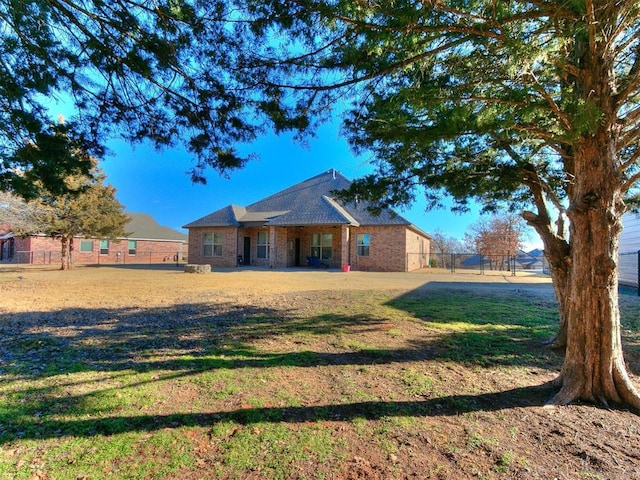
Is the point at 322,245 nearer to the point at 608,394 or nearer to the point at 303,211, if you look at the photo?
the point at 303,211

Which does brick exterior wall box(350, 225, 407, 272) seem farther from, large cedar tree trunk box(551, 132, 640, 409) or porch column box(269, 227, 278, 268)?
large cedar tree trunk box(551, 132, 640, 409)

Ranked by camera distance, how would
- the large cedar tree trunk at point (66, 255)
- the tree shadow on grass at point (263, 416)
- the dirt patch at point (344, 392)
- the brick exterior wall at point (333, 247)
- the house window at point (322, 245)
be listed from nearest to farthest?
the dirt patch at point (344, 392) → the tree shadow on grass at point (263, 416) → the large cedar tree trunk at point (66, 255) → the brick exterior wall at point (333, 247) → the house window at point (322, 245)

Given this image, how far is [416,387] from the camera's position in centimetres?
368

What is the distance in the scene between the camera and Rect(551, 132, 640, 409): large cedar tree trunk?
3.31m

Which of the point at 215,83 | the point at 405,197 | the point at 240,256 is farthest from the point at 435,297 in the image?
the point at 240,256

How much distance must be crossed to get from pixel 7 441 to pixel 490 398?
4.13m

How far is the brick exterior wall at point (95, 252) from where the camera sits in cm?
2855

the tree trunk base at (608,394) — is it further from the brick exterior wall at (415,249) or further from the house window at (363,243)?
the house window at (363,243)

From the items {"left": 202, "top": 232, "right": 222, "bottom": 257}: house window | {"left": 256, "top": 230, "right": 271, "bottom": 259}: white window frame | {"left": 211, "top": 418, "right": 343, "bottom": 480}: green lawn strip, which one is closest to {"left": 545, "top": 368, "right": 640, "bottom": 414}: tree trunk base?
{"left": 211, "top": 418, "right": 343, "bottom": 480}: green lawn strip

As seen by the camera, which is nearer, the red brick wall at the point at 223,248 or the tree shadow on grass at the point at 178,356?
the tree shadow on grass at the point at 178,356

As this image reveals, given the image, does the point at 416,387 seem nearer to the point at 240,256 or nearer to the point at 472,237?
the point at 240,256

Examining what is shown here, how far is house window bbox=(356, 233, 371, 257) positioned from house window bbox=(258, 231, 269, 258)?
6.27 meters

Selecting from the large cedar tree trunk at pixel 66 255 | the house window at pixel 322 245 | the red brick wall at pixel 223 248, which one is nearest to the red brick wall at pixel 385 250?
the house window at pixel 322 245

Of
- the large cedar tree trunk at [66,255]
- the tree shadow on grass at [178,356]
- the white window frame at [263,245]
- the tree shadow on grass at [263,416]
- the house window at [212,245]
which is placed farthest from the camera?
the house window at [212,245]
